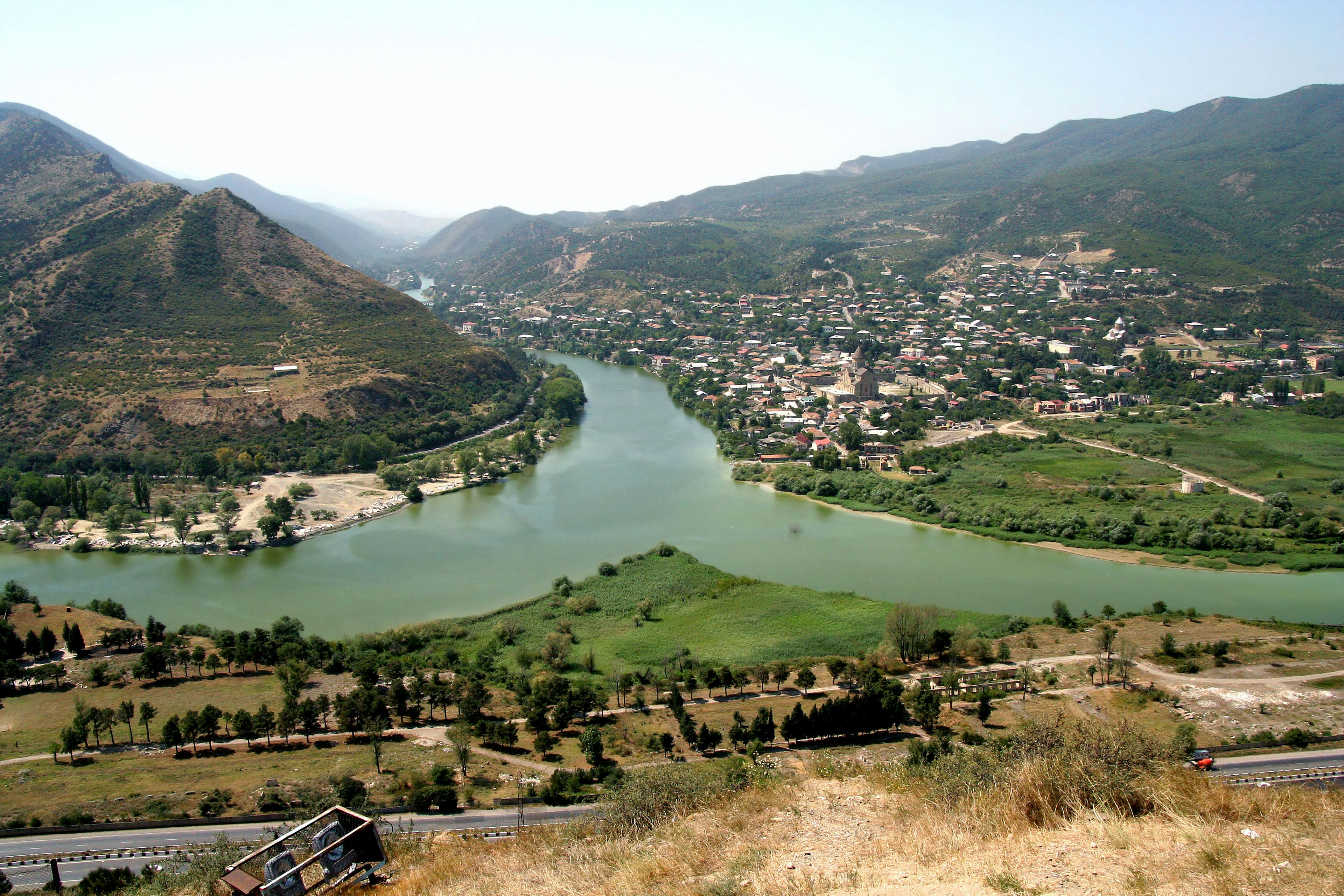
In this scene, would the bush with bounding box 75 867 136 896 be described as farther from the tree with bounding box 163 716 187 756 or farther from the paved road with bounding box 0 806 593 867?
the tree with bounding box 163 716 187 756

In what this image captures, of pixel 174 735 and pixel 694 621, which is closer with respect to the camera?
pixel 174 735

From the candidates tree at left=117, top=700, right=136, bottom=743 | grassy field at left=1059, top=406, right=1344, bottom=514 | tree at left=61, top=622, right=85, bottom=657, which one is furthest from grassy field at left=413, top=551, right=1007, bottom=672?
grassy field at left=1059, top=406, right=1344, bottom=514

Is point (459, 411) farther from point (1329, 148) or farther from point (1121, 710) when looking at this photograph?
point (1329, 148)

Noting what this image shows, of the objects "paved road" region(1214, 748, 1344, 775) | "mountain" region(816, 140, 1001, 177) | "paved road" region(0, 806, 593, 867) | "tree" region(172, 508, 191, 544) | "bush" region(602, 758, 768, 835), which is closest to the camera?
"bush" region(602, 758, 768, 835)

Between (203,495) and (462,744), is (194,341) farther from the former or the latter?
(462,744)

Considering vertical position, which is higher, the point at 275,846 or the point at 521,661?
the point at 275,846

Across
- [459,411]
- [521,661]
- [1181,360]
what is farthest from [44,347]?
[1181,360]

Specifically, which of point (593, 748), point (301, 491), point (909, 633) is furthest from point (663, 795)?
point (301, 491)
